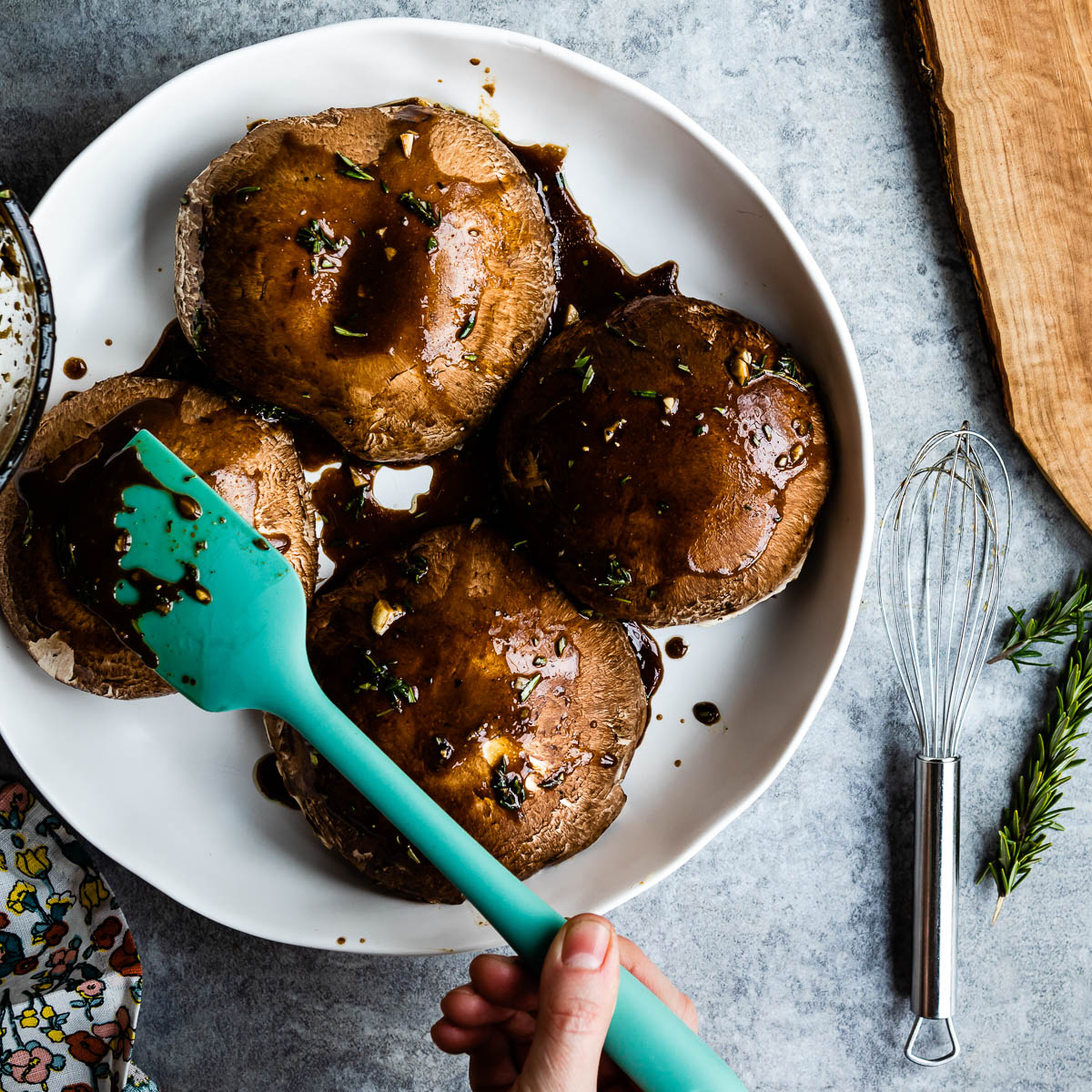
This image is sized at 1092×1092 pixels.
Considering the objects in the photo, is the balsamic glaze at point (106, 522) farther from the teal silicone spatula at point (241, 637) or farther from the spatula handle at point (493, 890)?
the spatula handle at point (493, 890)

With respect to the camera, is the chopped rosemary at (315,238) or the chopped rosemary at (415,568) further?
the chopped rosemary at (415,568)

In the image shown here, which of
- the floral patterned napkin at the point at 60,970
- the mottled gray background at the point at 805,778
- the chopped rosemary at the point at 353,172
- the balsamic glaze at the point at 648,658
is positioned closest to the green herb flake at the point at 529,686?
the balsamic glaze at the point at 648,658

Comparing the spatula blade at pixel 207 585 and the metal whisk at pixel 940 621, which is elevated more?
the spatula blade at pixel 207 585

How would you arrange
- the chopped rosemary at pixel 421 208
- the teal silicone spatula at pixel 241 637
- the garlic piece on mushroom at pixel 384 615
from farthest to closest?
the garlic piece on mushroom at pixel 384 615, the chopped rosemary at pixel 421 208, the teal silicone spatula at pixel 241 637

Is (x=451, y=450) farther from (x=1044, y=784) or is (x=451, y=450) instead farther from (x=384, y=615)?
(x=1044, y=784)

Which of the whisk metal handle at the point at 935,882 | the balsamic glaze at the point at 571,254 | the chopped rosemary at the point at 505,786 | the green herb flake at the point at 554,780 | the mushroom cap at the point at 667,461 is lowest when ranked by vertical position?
the whisk metal handle at the point at 935,882

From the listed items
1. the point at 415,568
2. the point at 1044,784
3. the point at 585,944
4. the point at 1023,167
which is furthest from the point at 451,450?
the point at 1044,784

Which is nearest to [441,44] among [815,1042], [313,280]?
[313,280]
